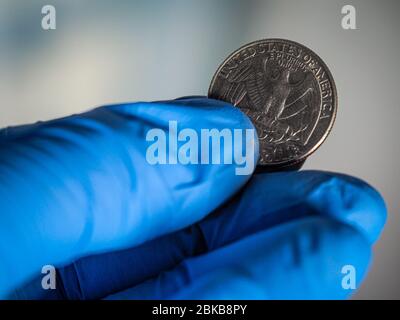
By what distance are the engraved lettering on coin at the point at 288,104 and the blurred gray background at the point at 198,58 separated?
0.80ft

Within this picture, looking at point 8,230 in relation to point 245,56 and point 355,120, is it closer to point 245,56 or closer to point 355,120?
point 245,56

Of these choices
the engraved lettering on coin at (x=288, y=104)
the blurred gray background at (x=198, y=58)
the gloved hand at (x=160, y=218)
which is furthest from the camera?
the blurred gray background at (x=198, y=58)

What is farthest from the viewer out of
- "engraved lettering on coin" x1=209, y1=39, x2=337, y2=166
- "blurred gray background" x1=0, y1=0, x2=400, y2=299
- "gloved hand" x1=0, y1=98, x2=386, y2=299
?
"blurred gray background" x1=0, y1=0, x2=400, y2=299

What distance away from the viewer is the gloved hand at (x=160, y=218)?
449mm

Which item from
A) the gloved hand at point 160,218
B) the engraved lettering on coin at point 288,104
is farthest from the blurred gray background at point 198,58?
the gloved hand at point 160,218

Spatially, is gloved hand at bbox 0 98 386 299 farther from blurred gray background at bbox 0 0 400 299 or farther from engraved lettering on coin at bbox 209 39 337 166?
blurred gray background at bbox 0 0 400 299

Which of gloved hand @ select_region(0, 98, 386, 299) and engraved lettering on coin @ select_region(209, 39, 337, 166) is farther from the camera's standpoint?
engraved lettering on coin @ select_region(209, 39, 337, 166)

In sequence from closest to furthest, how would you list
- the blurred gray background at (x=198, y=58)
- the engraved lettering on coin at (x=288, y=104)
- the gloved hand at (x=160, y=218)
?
the gloved hand at (x=160, y=218) → the engraved lettering on coin at (x=288, y=104) → the blurred gray background at (x=198, y=58)

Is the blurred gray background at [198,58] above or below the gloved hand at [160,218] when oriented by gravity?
above

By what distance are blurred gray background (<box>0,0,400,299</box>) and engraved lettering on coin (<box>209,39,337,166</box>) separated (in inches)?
9.6

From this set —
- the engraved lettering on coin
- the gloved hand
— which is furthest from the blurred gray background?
the gloved hand

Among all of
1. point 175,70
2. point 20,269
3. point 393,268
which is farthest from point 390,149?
point 20,269

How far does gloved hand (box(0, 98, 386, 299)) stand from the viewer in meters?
0.45

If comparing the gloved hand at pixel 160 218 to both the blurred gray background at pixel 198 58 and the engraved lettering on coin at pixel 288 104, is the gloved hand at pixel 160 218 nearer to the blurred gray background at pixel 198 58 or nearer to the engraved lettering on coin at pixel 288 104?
the engraved lettering on coin at pixel 288 104
